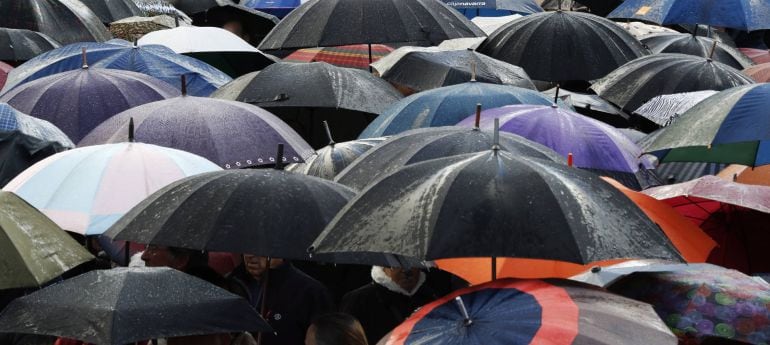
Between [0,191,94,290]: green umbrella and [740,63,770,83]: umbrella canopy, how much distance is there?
791 centimetres

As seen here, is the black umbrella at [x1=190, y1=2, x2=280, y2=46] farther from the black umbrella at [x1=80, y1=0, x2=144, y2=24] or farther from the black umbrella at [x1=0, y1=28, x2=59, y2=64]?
the black umbrella at [x1=0, y1=28, x2=59, y2=64]

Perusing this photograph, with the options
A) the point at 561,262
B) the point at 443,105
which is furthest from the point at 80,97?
the point at 561,262

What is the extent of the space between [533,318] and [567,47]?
716 centimetres

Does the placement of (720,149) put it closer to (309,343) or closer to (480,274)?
(480,274)

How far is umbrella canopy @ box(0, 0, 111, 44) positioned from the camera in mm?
14898

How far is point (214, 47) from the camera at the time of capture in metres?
14.3

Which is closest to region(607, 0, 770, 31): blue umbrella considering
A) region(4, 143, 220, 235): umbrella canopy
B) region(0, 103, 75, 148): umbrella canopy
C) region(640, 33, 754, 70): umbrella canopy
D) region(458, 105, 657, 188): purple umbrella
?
region(640, 33, 754, 70): umbrella canopy

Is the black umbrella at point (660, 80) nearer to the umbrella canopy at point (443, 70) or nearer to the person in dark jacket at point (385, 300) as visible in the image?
the umbrella canopy at point (443, 70)

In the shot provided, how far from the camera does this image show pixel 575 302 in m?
5.78

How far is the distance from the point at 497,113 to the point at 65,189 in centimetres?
253

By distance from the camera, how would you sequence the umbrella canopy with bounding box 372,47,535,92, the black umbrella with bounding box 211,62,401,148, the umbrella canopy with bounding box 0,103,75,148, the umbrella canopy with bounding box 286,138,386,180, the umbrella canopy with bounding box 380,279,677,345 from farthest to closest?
1. the umbrella canopy with bounding box 372,47,535,92
2. the black umbrella with bounding box 211,62,401,148
3. the umbrella canopy with bounding box 0,103,75,148
4. the umbrella canopy with bounding box 286,138,386,180
5. the umbrella canopy with bounding box 380,279,677,345

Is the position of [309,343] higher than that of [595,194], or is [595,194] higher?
[595,194]

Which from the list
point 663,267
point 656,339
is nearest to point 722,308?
point 663,267

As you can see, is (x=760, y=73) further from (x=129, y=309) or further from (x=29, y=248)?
(x=129, y=309)
